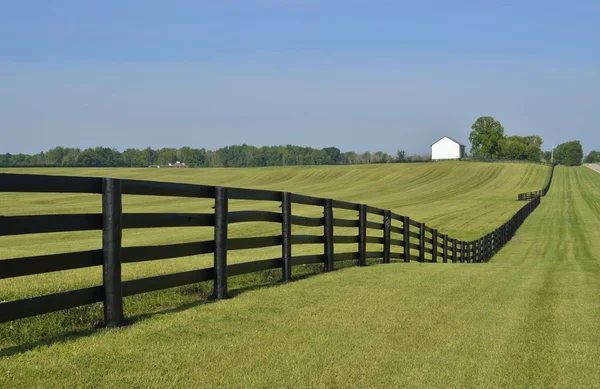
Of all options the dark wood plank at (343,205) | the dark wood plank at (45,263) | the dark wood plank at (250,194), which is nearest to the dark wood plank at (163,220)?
the dark wood plank at (45,263)

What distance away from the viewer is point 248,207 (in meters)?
53.9

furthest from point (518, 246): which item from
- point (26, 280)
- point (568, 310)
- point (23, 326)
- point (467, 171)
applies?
point (467, 171)

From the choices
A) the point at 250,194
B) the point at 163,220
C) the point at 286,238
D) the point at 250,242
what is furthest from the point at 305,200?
the point at 163,220

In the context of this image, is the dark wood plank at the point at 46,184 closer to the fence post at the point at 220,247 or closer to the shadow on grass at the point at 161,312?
the shadow on grass at the point at 161,312

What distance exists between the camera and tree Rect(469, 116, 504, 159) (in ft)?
617

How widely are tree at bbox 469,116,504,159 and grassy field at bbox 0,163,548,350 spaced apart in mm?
61989

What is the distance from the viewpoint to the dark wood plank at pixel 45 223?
18.5ft

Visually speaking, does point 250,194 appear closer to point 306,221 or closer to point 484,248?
point 306,221

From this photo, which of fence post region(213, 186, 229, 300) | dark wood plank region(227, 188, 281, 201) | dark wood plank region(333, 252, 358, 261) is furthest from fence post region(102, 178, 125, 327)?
dark wood plank region(333, 252, 358, 261)

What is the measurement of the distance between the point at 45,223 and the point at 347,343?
312 cm

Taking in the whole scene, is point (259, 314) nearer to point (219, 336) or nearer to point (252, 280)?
point (219, 336)

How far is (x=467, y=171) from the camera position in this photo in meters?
118

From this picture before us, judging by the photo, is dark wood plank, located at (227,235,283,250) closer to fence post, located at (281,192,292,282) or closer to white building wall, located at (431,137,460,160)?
fence post, located at (281,192,292,282)

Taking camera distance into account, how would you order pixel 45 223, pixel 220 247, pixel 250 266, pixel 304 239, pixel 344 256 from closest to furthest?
pixel 45 223 → pixel 220 247 → pixel 250 266 → pixel 304 239 → pixel 344 256
